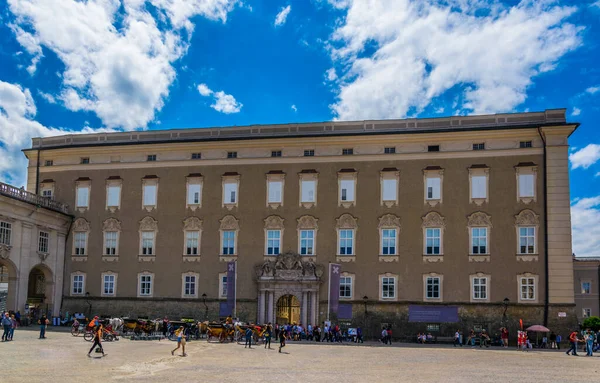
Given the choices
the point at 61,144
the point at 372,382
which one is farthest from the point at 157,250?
the point at 372,382

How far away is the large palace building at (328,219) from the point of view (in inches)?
1944

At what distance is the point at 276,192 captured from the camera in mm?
53906

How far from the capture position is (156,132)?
57500 millimetres

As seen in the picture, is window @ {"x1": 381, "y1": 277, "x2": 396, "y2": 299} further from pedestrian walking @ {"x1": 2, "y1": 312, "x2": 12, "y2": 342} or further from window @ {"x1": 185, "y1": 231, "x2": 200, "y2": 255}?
pedestrian walking @ {"x1": 2, "y1": 312, "x2": 12, "y2": 342}

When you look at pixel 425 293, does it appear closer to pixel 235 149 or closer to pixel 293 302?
pixel 293 302

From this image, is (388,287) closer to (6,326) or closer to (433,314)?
(433,314)

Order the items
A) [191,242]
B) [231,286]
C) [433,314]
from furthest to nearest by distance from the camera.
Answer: [191,242]
[231,286]
[433,314]

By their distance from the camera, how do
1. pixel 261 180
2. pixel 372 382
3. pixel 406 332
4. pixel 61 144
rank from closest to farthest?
pixel 372 382 → pixel 406 332 → pixel 261 180 → pixel 61 144

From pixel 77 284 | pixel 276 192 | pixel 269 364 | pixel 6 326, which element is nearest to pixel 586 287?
pixel 276 192

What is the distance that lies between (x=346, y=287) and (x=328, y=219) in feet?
18.4

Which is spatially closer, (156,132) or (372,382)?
(372,382)

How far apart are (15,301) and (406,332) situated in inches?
1195

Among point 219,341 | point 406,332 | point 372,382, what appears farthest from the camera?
point 406,332

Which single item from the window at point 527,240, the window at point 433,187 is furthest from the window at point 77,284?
the window at point 527,240
